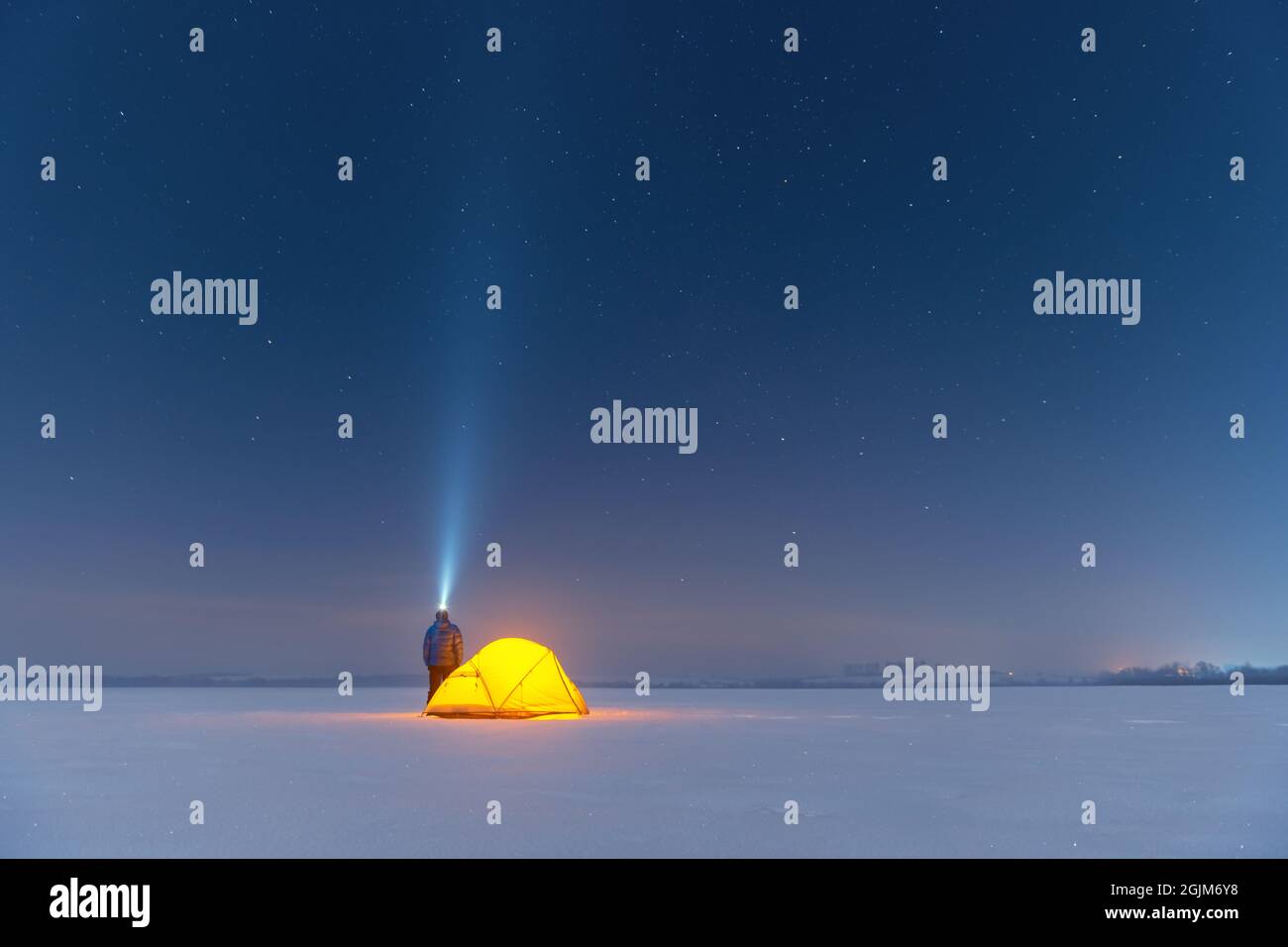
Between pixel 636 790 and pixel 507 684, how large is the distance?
12678 millimetres

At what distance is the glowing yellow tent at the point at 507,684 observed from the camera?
82.7 feet

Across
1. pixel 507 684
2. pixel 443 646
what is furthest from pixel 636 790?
pixel 443 646

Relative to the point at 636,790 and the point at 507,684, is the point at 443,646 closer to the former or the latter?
the point at 507,684

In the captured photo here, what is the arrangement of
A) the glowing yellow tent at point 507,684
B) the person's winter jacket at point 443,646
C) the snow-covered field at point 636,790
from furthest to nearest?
the person's winter jacket at point 443,646 → the glowing yellow tent at point 507,684 → the snow-covered field at point 636,790

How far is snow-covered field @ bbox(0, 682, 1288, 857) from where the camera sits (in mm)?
9891

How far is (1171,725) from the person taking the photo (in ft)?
89.2

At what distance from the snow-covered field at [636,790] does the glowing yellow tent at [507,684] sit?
3.20 ft

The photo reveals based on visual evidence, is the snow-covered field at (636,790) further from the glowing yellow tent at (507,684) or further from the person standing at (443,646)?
the person standing at (443,646)

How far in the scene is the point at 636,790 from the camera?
13.0 metres

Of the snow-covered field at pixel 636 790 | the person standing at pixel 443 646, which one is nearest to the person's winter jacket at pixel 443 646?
the person standing at pixel 443 646

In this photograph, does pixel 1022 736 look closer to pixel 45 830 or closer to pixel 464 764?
pixel 464 764
